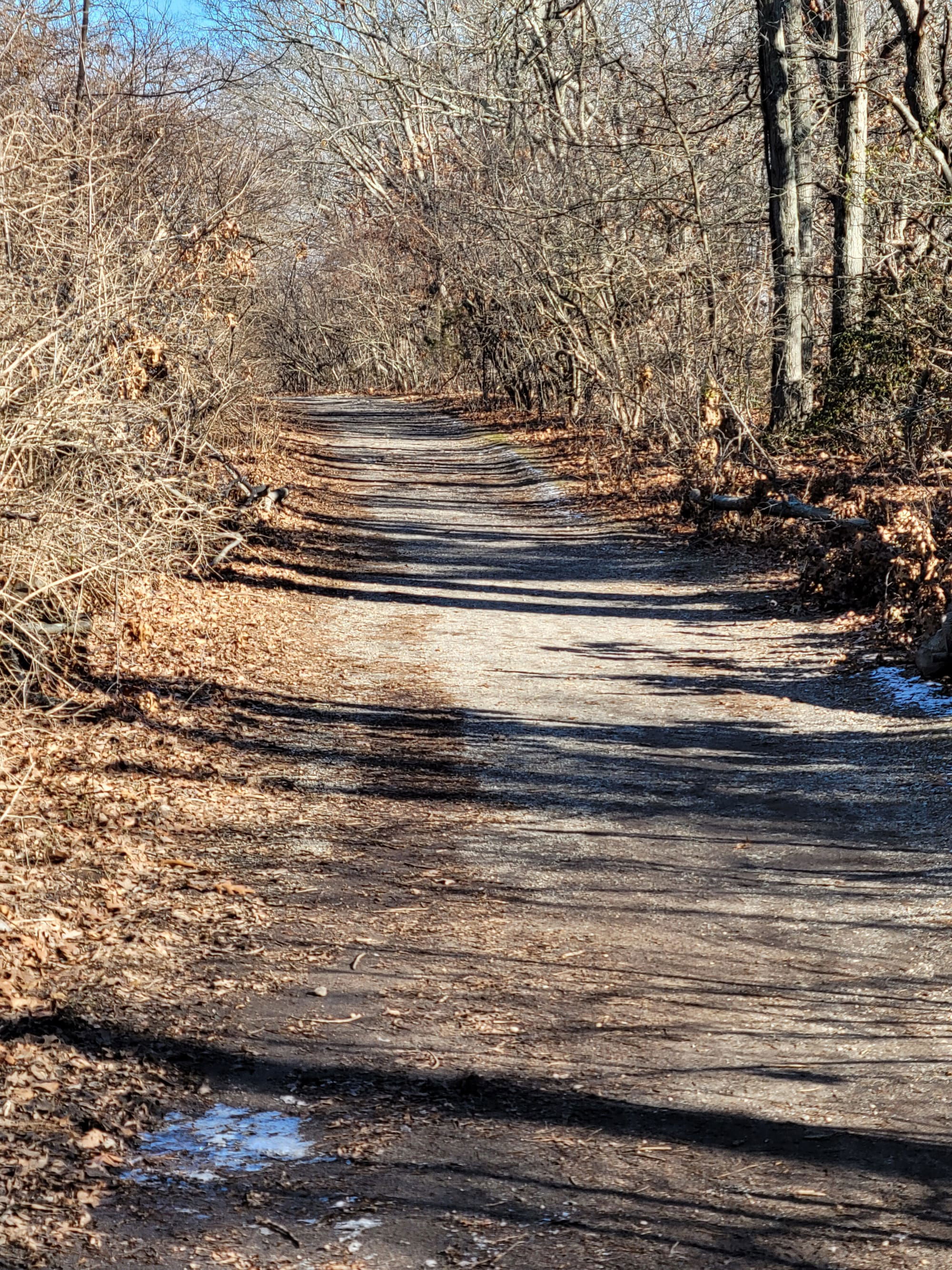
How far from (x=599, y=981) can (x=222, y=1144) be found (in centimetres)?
161

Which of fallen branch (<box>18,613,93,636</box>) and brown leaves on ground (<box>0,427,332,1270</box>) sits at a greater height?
fallen branch (<box>18,613,93,636</box>)

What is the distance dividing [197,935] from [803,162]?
57.4 feet

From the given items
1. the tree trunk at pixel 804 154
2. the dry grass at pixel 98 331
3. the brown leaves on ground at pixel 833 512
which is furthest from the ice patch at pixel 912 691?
the tree trunk at pixel 804 154

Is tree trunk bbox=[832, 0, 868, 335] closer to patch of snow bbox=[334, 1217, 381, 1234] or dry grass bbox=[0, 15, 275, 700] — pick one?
dry grass bbox=[0, 15, 275, 700]

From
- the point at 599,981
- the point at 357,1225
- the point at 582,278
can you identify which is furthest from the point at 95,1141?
the point at 582,278

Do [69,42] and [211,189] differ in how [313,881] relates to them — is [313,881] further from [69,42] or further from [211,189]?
[211,189]

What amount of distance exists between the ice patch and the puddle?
5.44 m

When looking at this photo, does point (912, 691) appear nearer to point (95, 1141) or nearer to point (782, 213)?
point (95, 1141)

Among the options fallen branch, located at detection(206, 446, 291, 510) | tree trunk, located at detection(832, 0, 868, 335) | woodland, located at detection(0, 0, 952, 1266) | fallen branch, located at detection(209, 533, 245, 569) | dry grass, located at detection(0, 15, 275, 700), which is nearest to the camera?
woodland, located at detection(0, 0, 952, 1266)

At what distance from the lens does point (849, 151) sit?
18266 millimetres

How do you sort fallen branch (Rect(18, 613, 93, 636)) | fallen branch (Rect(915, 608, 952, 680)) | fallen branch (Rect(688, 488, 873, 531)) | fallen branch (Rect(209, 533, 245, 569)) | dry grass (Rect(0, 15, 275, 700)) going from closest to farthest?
1. dry grass (Rect(0, 15, 275, 700))
2. fallen branch (Rect(18, 613, 93, 636))
3. fallen branch (Rect(915, 608, 952, 680))
4. fallen branch (Rect(209, 533, 245, 569))
5. fallen branch (Rect(688, 488, 873, 531))

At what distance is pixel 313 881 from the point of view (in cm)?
608

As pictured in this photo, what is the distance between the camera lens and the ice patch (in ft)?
27.2

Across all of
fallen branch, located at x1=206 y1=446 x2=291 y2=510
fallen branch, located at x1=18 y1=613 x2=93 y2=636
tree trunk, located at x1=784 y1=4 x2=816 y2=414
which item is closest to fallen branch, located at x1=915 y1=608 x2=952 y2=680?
fallen branch, located at x1=18 y1=613 x2=93 y2=636
